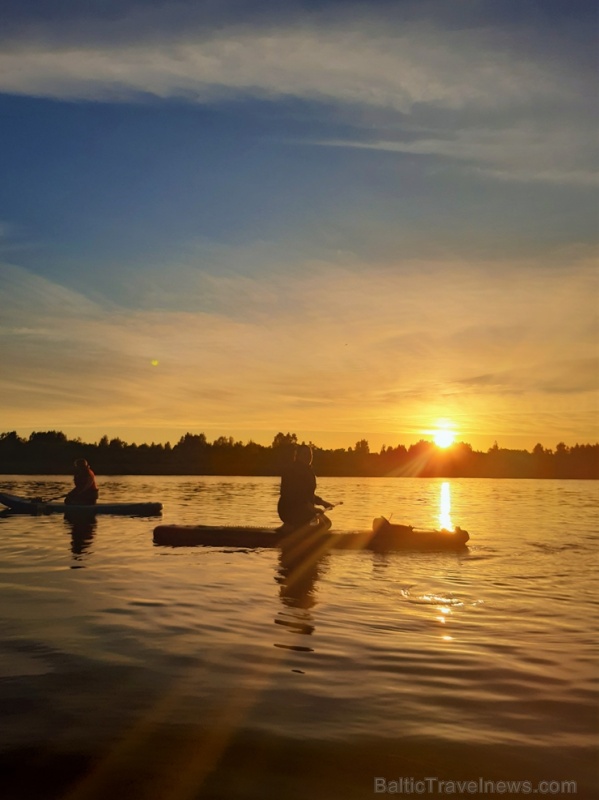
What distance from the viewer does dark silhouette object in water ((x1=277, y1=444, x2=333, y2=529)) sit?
58.6ft

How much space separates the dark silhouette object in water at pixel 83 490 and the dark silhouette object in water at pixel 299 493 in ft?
38.1

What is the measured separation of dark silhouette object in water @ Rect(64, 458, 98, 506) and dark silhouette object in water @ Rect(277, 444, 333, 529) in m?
11.6

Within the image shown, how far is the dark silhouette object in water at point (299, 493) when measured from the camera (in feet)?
58.6

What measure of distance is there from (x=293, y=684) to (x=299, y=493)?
450 inches

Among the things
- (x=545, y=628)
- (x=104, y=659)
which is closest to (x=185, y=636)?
(x=104, y=659)

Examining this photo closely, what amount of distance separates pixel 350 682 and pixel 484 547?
566 inches

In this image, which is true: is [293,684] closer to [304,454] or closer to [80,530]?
[304,454]

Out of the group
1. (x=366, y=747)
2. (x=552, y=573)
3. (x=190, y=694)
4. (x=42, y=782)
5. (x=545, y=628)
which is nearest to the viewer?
(x=42, y=782)

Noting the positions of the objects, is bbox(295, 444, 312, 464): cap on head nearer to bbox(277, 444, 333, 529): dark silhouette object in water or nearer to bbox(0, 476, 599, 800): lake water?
bbox(277, 444, 333, 529): dark silhouette object in water

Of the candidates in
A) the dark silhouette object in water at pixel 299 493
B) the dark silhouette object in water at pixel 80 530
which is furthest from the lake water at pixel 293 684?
the dark silhouette object in water at pixel 80 530

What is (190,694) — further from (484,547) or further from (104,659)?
(484,547)

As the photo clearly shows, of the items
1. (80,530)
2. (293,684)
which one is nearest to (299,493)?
(80,530)

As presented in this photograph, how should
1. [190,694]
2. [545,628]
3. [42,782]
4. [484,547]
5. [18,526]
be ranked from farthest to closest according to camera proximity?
[18,526] < [484,547] < [545,628] < [190,694] < [42,782]

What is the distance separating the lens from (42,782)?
179 inches
